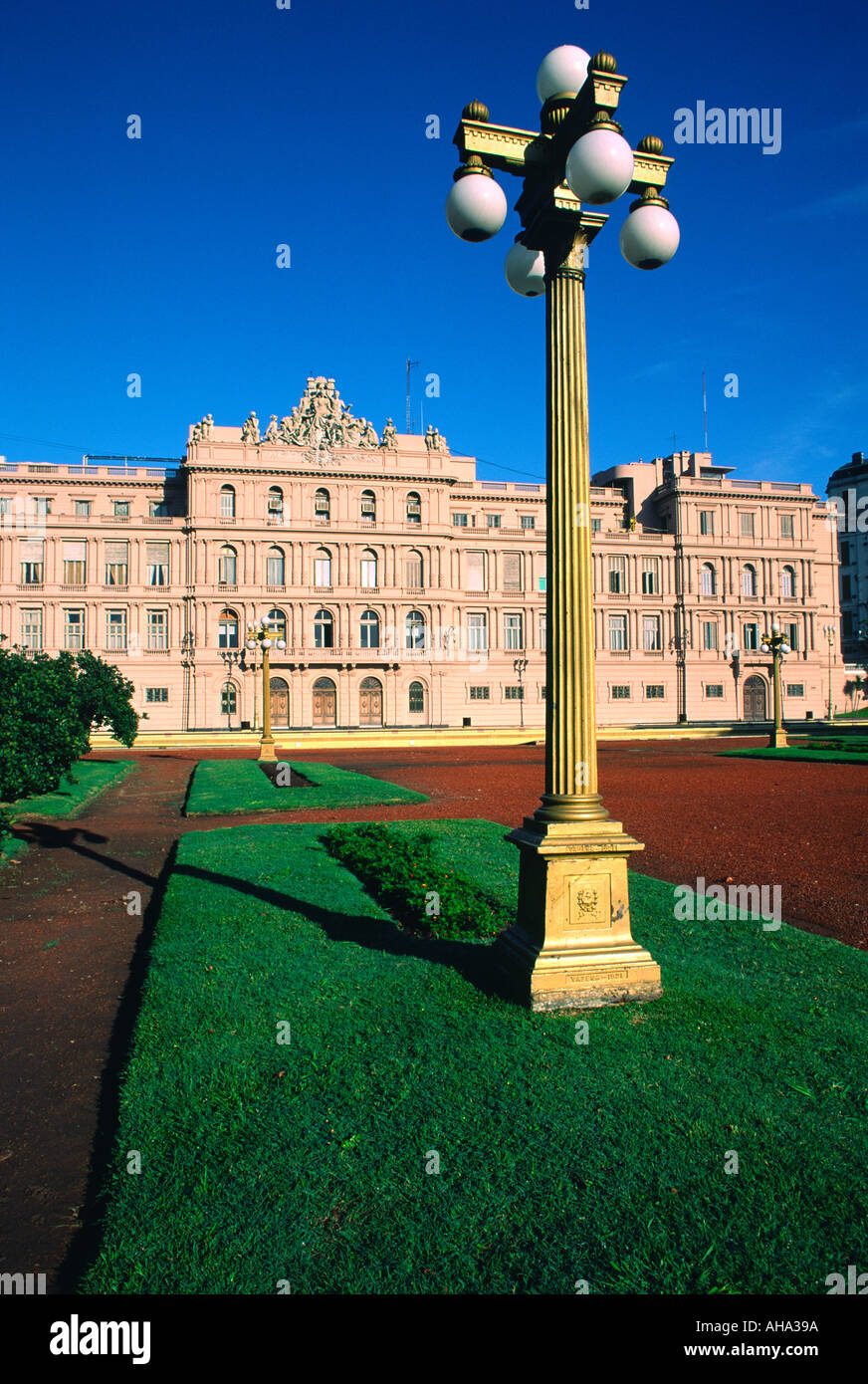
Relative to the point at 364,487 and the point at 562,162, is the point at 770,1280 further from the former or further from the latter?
the point at 364,487

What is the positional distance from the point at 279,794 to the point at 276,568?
3393 centimetres

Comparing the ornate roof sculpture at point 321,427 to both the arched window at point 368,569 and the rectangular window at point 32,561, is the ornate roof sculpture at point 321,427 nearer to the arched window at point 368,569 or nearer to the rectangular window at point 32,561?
the arched window at point 368,569

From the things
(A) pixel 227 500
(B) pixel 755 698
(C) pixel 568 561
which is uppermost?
(A) pixel 227 500

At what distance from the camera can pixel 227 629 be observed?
49.0 metres

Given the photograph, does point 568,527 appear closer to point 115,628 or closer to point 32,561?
point 115,628

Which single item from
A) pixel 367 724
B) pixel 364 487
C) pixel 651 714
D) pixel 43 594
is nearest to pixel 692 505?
pixel 651 714

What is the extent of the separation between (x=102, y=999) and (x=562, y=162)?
6921 mm

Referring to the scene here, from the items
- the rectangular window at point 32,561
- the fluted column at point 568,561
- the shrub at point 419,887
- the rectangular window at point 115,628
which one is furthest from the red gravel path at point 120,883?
the rectangular window at point 32,561

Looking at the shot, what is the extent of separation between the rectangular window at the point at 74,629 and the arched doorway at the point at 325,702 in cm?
1458

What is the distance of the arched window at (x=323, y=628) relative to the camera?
50.3 meters

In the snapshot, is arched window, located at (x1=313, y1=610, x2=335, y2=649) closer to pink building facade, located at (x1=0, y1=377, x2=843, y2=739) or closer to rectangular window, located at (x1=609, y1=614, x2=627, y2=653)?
pink building facade, located at (x1=0, y1=377, x2=843, y2=739)

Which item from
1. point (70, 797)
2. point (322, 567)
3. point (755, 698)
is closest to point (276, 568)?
point (322, 567)

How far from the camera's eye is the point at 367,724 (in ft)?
165

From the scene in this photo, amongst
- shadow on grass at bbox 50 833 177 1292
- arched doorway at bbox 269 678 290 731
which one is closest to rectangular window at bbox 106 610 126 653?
arched doorway at bbox 269 678 290 731
